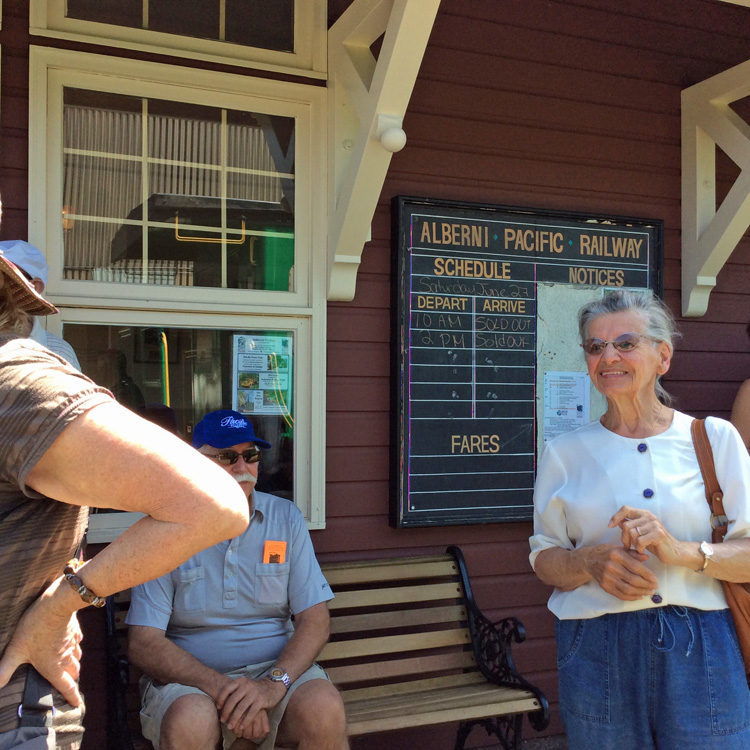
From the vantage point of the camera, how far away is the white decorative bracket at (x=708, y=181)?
355 cm

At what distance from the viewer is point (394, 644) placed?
3068 millimetres

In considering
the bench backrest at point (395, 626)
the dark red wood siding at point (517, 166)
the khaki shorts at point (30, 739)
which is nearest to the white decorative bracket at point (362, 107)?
the dark red wood siding at point (517, 166)

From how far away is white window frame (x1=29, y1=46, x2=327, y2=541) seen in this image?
9.35 feet

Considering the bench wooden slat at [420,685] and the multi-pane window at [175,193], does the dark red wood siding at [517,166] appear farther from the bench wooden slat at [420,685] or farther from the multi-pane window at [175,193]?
the bench wooden slat at [420,685]

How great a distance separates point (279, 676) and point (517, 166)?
7.68 ft

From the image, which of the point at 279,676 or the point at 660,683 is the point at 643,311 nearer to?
the point at 660,683

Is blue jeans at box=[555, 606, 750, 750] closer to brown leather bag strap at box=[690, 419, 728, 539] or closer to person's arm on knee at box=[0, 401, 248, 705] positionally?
brown leather bag strap at box=[690, 419, 728, 539]

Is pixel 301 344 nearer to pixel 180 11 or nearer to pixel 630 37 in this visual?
pixel 180 11

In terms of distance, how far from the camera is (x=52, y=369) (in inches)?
42.9

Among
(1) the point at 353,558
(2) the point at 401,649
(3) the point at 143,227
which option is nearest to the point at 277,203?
(3) the point at 143,227

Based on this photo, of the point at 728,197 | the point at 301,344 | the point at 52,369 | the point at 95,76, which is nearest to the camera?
the point at 52,369

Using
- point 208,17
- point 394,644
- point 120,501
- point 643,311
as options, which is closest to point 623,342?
point 643,311

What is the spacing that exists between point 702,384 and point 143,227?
8.74 feet

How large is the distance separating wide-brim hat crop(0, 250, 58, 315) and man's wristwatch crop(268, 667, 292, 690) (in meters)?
1.54
